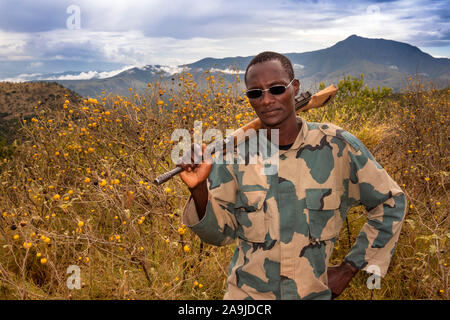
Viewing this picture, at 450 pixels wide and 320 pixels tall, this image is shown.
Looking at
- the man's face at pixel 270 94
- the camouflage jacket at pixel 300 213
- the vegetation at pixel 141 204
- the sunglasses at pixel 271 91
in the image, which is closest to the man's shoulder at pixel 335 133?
the camouflage jacket at pixel 300 213

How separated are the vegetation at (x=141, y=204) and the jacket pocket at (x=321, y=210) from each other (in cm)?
86

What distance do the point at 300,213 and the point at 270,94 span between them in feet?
2.12

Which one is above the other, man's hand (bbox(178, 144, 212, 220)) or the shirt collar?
the shirt collar

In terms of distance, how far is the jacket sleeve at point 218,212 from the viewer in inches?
69.6

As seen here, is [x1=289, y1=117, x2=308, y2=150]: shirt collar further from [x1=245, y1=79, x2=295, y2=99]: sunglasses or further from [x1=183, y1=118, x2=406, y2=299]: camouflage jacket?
[x1=245, y1=79, x2=295, y2=99]: sunglasses

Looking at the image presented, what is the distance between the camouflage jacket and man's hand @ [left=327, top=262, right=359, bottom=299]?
0.12 feet

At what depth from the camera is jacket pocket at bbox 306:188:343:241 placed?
181cm

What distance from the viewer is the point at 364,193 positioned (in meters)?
1.80

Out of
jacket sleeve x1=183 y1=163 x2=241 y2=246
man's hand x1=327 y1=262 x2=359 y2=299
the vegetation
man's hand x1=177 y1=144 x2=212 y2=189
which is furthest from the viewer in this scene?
the vegetation

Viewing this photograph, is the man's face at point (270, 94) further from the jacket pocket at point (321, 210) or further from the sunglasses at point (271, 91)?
the jacket pocket at point (321, 210)

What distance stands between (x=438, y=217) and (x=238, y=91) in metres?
3.42

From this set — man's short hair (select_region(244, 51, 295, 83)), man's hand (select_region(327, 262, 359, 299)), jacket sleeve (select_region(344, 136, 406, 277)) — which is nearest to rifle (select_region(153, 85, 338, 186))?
man's short hair (select_region(244, 51, 295, 83))

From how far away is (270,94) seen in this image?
6.02ft
